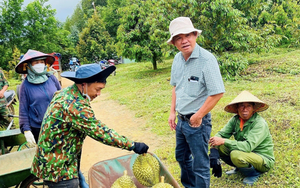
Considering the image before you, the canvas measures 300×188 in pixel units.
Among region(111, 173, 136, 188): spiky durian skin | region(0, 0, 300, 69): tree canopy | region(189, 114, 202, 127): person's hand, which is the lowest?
region(111, 173, 136, 188): spiky durian skin

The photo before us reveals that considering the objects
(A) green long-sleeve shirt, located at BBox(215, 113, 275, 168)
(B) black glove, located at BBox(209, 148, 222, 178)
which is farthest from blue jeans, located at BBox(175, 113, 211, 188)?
(A) green long-sleeve shirt, located at BBox(215, 113, 275, 168)

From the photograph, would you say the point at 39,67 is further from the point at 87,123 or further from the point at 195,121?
the point at 195,121

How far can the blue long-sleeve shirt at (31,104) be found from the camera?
3.08m

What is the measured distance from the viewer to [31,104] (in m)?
3.14

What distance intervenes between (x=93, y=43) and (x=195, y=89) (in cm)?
2200

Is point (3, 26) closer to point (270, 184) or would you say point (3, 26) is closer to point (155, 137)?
point (155, 137)

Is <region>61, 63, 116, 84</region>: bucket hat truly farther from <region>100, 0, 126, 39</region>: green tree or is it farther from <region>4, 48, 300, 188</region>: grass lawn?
<region>100, 0, 126, 39</region>: green tree

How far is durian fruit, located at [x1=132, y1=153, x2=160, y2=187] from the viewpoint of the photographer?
7.63ft

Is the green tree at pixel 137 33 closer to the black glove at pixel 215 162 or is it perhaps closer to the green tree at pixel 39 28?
the black glove at pixel 215 162

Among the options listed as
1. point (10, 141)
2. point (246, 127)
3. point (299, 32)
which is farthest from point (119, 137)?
point (299, 32)

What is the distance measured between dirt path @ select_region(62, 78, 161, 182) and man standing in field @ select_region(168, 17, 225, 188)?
7.27ft

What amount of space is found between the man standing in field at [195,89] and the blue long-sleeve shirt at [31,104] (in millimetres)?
1895

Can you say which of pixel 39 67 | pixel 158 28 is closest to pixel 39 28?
pixel 158 28

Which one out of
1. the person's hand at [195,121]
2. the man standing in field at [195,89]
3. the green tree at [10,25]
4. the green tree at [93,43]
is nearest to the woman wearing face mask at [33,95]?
the man standing in field at [195,89]
